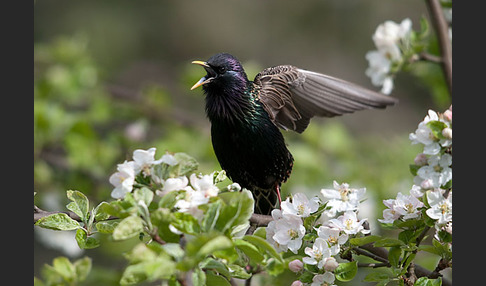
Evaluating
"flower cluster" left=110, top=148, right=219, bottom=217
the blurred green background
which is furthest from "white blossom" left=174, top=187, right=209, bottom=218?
the blurred green background

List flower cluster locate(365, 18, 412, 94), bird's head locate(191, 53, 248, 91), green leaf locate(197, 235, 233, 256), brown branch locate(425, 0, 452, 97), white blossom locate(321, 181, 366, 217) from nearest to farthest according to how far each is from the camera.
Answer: green leaf locate(197, 235, 233, 256) → white blossom locate(321, 181, 366, 217) → bird's head locate(191, 53, 248, 91) → brown branch locate(425, 0, 452, 97) → flower cluster locate(365, 18, 412, 94)

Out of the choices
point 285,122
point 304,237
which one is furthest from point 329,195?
point 285,122

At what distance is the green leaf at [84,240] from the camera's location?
146 centimetres

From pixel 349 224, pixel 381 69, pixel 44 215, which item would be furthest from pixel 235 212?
pixel 381 69

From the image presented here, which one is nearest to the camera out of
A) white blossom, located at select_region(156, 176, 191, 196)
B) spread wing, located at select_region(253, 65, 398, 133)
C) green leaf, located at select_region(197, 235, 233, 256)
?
green leaf, located at select_region(197, 235, 233, 256)

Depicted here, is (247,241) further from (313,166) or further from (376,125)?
(376,125)

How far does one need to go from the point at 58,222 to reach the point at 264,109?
2.97 feet

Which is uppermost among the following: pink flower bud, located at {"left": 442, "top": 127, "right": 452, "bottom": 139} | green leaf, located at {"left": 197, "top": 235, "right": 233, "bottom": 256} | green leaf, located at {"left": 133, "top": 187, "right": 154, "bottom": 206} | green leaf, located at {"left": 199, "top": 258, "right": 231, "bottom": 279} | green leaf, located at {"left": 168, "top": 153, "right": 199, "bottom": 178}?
pink flower bud, located at {"left": 442, "top": 127, "right": 452, "bottom": 139}

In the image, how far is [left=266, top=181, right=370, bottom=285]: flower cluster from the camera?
1.52 meters

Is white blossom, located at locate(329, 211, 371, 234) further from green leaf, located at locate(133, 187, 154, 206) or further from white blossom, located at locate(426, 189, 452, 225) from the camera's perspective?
green leaf, located at locate(133, 187, 154, 206)

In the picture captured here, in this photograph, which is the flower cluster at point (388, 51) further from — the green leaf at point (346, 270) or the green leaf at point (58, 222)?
the green leaf at point (58, 222)

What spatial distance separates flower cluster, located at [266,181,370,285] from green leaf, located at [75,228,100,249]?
0.39 metres

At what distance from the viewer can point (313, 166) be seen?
3.71 metres

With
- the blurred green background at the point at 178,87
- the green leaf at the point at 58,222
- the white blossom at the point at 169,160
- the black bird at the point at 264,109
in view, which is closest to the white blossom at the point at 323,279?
the white blossom at the point at 169,160
